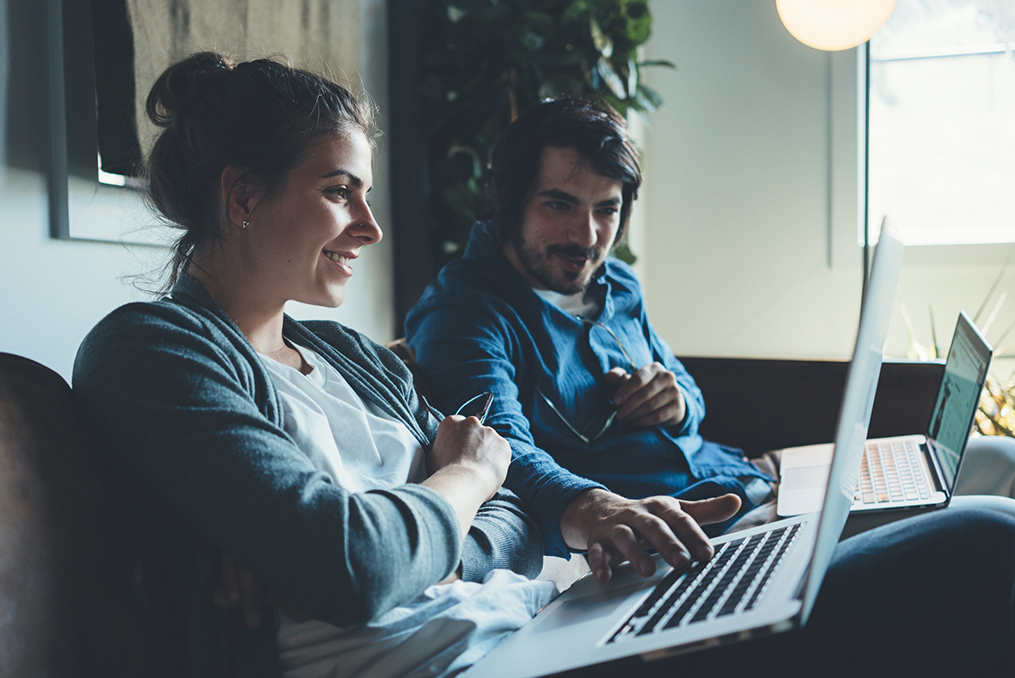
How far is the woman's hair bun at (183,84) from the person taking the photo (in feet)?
2.97

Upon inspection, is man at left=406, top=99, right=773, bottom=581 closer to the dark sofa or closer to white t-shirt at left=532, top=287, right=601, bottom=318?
white t-shirt at left=532, top=287, right=601, bottom=318

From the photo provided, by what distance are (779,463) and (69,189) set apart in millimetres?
1452

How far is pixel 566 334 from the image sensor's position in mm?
1421

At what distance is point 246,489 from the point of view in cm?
63

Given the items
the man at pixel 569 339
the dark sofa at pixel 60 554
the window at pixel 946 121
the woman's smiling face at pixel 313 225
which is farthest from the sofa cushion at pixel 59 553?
the window at pixel 946 121

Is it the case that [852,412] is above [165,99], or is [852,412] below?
below

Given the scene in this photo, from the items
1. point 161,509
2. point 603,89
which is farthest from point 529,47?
point 161,509

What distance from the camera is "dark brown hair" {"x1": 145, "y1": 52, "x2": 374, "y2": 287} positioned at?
0.88 metres

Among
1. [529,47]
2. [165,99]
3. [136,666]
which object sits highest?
[529,47]

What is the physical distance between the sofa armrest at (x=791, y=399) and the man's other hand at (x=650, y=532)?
39.1 inches

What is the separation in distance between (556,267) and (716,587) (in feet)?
2.94

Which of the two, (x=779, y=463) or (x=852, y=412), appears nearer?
(x=852, y=412)

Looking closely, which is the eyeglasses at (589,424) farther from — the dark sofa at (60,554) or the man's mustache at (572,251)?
the dark sofa at (60,554)

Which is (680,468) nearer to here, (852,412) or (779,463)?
(779,463)
